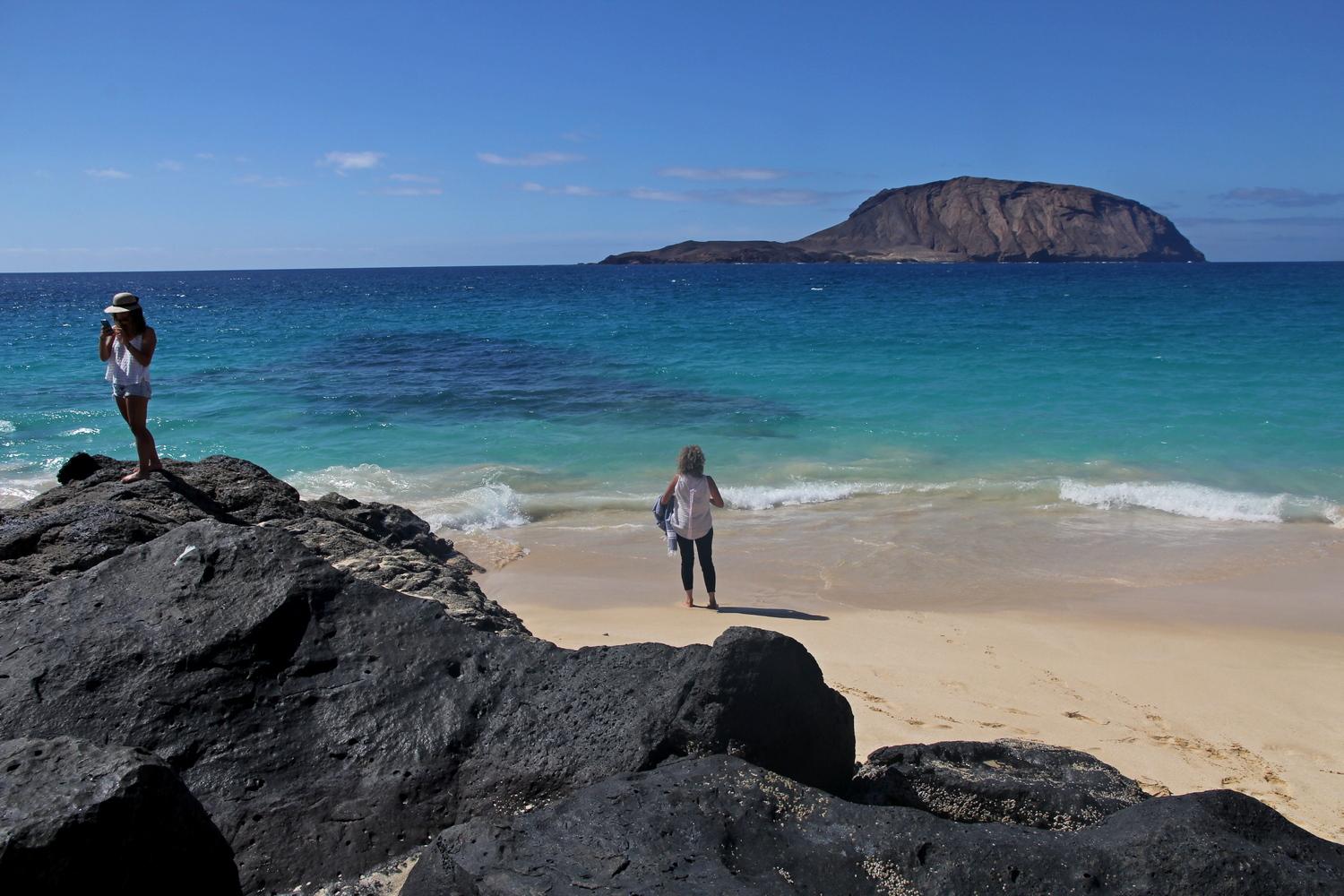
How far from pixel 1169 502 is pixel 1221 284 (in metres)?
61.6

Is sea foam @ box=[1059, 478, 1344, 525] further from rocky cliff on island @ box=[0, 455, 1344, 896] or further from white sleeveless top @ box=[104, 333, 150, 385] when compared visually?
white sleeveless top @ box=[104, 333, 150, 385]

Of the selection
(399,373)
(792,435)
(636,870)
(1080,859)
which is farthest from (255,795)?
(399,373)

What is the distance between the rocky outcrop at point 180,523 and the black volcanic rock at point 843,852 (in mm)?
1871

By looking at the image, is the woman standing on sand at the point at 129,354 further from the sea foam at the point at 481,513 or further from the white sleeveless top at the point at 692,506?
the white sleeveless top at the point at 692,506

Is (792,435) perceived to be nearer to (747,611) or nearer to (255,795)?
(747,611)

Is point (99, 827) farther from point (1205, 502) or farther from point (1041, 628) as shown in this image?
point (1205, 502)

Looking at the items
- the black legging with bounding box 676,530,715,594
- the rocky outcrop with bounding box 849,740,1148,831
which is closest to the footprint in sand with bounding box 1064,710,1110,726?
the rocky outcrop with bounding box 849,740,1148,831

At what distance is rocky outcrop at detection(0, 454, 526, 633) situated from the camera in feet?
13.4

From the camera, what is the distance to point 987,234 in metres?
132

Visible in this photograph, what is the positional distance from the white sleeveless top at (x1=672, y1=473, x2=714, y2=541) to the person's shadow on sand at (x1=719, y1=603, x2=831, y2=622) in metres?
0.62

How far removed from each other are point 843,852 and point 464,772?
1.13 m

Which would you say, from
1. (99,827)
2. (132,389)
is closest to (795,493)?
(132,389)

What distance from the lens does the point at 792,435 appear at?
15008 millimetres

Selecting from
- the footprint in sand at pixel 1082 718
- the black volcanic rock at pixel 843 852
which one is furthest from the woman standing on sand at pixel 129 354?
the footprint in sand at pixel 1082 718
